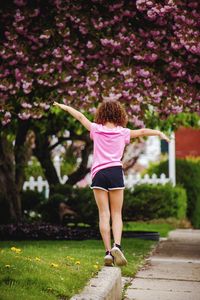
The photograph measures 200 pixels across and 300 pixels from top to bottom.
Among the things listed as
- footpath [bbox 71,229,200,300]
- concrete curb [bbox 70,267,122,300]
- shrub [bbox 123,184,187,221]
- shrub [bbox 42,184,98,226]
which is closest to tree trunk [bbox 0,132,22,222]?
shrub [bbox 42,184,98,226]

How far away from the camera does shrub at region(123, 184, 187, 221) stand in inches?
628

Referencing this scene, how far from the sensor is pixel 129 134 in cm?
764

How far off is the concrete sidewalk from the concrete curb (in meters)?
0.33

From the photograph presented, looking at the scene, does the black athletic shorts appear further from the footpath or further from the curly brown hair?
the footpath

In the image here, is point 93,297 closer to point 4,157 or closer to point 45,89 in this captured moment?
point 45,89

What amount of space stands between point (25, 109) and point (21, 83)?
1.37 ft

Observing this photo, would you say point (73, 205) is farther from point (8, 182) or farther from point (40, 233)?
point (40, 233)

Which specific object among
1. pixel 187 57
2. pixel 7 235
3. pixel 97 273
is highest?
pixel 187 57

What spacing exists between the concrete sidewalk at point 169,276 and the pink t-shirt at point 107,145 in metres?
1.32

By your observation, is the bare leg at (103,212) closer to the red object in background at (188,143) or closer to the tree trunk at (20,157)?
the tree trunk at (20,157)

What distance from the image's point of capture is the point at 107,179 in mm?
7367

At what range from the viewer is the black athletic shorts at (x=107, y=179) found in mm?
7367

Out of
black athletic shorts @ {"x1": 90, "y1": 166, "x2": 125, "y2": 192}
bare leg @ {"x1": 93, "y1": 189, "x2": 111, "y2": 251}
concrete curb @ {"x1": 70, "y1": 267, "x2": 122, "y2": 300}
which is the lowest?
concrete curb @ {"x1": 70, "y1": 267, "x2": 122, "y2": 300}

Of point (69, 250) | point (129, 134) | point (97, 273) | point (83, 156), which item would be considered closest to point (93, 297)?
point (97, 273)
